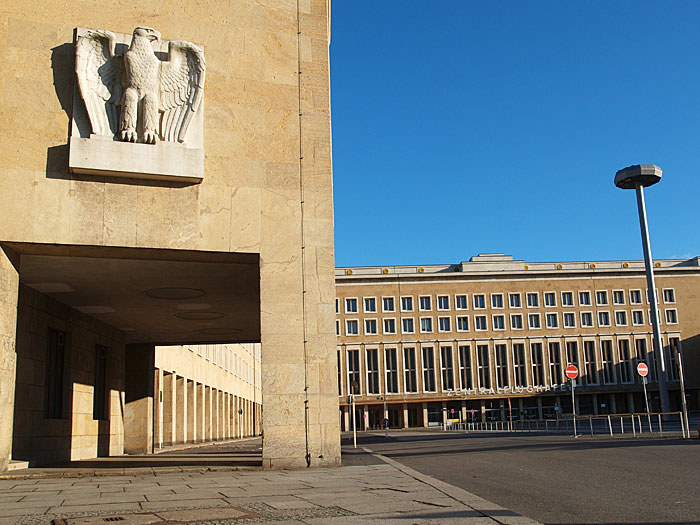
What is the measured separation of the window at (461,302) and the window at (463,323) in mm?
1135

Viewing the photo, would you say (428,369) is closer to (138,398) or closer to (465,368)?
(465,368)

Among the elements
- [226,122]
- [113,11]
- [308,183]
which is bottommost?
[308,183]

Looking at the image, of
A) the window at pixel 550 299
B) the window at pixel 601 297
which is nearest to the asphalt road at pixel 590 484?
the window at pixel 550 299

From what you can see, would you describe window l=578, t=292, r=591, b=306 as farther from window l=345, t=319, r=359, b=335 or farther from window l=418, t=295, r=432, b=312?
window l=345, t=319, r=359, b=335

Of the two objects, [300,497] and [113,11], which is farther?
[113,11]

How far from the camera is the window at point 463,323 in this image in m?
91.9

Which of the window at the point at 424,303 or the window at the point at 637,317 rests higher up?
the window at the point at 424,303

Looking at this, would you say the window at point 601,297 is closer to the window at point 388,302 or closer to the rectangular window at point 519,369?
the rectangular window at point 519,369

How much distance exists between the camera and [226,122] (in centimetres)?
1475

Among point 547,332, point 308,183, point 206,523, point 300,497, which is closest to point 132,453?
point 308,183

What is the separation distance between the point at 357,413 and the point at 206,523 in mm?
86948

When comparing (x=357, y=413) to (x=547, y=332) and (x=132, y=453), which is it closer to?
(x=547, y=332)

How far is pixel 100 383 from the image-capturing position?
24484mm

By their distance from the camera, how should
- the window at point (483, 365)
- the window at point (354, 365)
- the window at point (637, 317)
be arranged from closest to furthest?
1. the window at point (354, 365)
2. the window at point (483, 365)
3. the window at point (637, 317)
